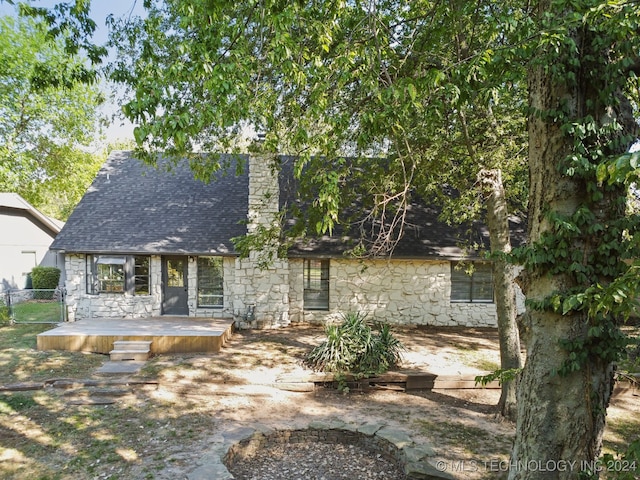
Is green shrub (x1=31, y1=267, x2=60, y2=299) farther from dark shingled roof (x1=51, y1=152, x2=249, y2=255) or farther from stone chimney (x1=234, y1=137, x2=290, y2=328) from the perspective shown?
stone chimney (x1=234, y1=137, x2=290, y2=328)

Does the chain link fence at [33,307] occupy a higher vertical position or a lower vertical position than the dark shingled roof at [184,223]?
lower

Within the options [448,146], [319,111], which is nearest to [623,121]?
[319,111]

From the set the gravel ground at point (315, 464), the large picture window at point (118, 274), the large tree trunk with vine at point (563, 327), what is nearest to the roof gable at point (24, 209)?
the large picture window at point (118, 274)

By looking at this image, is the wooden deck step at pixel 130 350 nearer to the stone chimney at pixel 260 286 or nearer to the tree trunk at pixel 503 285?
the stone chimney at pixel 260 286

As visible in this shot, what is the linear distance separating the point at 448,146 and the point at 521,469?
554 cm

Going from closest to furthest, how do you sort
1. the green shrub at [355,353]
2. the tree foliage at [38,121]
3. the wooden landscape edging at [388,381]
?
the wooden landscape edging at [388,381], the green shrub at [355,353], the tree foliage at [38,121]

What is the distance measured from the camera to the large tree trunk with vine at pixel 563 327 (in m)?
3.26

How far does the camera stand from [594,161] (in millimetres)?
3287

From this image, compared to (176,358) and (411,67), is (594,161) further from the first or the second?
(176,358)

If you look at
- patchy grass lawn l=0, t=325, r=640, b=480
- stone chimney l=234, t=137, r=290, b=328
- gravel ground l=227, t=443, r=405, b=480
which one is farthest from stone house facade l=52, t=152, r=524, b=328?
gravel ground l=227, t=443, r=405, b=480

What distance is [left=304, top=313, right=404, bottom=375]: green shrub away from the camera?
26.7ft

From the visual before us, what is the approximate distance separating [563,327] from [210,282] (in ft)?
35.7

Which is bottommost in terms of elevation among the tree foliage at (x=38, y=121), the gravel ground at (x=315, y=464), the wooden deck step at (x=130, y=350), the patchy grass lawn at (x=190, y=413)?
the gravel ground at (x=315, y=464)

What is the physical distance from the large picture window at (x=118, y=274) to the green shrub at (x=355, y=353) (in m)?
6.64
